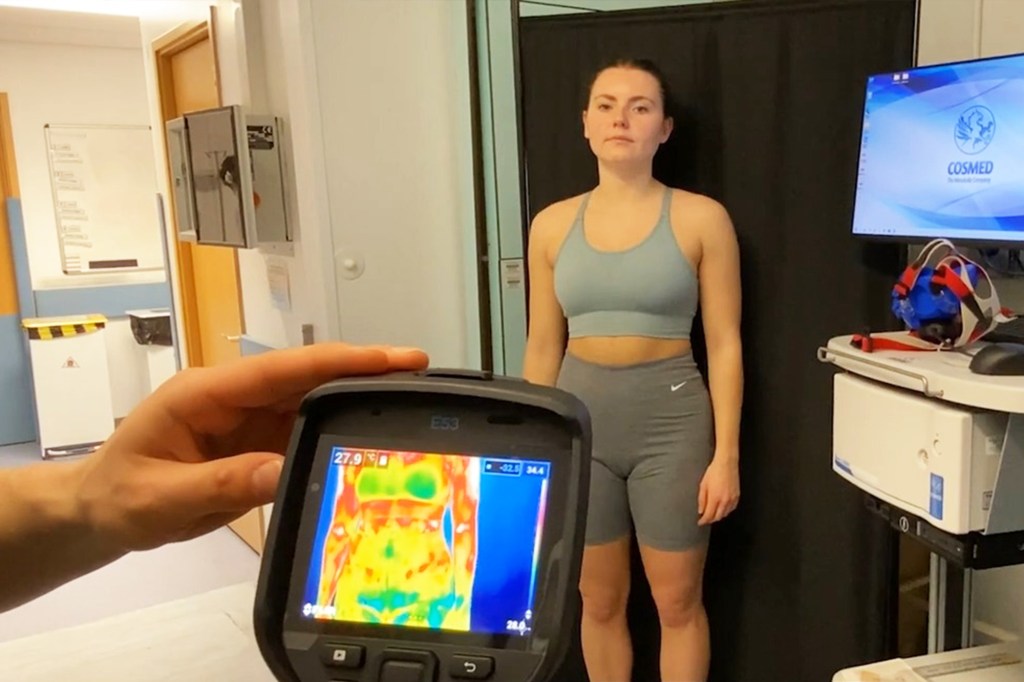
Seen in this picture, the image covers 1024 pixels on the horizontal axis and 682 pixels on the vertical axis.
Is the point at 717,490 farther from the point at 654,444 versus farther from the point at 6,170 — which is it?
the point at 6,170

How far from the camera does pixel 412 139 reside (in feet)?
8.22

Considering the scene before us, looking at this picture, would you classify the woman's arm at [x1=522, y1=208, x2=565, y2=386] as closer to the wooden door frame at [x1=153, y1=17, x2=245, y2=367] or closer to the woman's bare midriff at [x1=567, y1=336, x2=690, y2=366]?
the woman's bare midriff at [x1=567, y1=336, x2=690, y2=366]

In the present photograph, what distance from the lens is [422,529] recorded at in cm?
51

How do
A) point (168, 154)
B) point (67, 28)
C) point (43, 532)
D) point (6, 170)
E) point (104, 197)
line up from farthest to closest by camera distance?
point (104, 197) → point (6, 170) → point (67, 28) → point (168, 154) → point (43, 532)

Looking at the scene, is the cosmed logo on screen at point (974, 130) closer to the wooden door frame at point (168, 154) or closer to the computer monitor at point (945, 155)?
the computer monitor at point (945, 155)

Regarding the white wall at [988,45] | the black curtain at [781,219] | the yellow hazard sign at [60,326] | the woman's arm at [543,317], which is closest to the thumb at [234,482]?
the woman's arm at [543,317]

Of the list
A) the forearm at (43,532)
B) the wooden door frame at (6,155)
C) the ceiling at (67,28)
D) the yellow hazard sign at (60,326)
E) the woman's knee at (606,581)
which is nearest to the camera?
the forearm at (43,532)

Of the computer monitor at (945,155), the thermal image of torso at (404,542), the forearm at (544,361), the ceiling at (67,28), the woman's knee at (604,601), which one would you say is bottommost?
the woman's knee at (604,601)

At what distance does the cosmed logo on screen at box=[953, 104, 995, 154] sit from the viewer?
1488 mm

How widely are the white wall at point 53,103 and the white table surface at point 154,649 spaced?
2.58 meters

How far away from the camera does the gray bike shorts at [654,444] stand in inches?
69.8

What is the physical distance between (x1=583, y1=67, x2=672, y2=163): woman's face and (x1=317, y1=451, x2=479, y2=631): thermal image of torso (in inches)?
53.1

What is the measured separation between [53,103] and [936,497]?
15.9 feet

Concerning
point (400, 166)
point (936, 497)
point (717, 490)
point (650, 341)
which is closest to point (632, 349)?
point (650, 341)
